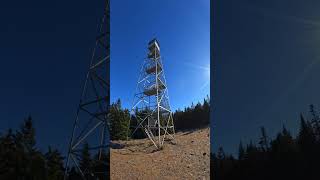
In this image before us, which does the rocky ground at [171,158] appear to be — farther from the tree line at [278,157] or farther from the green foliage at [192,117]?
the tree line at [278,157]

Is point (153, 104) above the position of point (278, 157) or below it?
above

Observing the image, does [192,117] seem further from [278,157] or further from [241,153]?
[278,157]

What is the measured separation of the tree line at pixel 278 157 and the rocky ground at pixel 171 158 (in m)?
0.17

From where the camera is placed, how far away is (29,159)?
341cm

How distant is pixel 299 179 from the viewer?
3012mm

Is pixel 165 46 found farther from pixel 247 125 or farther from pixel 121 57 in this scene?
pixel 247 125

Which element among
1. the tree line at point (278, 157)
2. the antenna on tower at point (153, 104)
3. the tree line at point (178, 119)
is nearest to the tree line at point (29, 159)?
the tree line at point (178, 119)

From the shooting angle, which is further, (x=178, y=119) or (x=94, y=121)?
(x=94, y=121)


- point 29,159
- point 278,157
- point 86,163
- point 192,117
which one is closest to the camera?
point 278,157

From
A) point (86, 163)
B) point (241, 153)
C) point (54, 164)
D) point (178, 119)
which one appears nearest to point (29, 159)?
point (54, 164)

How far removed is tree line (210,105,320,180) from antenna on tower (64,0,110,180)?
0.78m

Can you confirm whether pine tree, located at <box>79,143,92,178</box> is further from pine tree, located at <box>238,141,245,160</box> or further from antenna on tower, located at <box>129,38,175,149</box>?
pine tree, located at <box>238,141,245,160</box>

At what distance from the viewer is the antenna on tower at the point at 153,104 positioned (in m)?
3.25

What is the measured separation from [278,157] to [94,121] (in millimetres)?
1273
